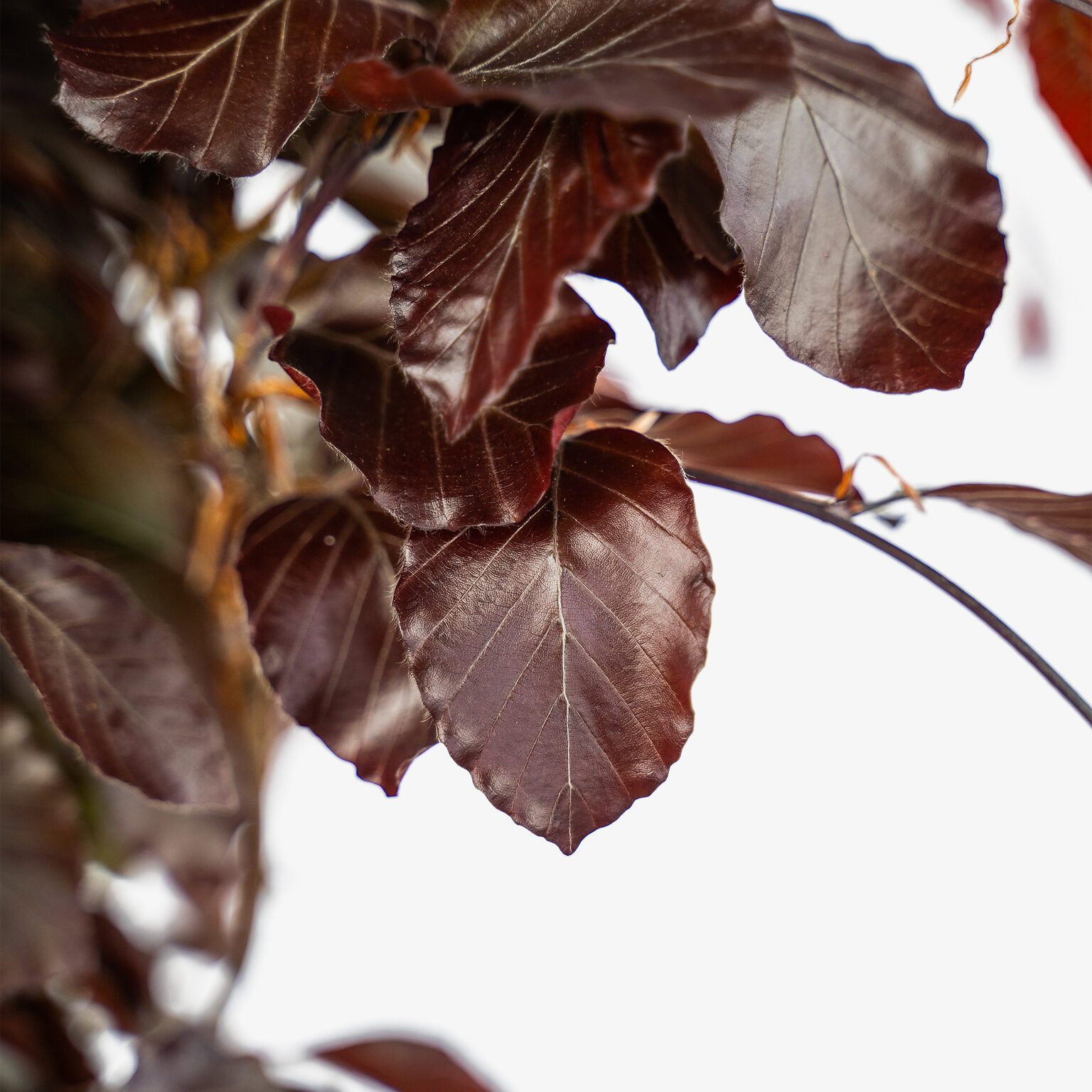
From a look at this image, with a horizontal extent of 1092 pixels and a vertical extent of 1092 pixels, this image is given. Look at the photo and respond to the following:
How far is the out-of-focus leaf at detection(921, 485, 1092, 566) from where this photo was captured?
1.10 ft

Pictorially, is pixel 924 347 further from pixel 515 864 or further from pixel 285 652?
pixel 515 864

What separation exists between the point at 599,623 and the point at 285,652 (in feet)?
0.46

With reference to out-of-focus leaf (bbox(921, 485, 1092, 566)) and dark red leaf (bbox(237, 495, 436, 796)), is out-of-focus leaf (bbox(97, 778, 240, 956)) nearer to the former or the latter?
dark red leaf (bbox(237, 495, 436, 796))

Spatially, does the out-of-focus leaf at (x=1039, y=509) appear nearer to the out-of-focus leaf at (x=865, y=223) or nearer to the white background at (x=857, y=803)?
the out-of-focus leaf at (x=865, y=223)

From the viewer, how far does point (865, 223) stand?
284 mm

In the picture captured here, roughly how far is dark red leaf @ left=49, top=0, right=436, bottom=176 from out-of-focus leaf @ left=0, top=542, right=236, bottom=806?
0.20m

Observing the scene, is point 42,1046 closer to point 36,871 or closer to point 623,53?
point 36,871

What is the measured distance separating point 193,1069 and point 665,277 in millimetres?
484

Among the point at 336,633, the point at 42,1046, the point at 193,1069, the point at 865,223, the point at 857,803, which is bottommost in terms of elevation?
the point at 42,1046

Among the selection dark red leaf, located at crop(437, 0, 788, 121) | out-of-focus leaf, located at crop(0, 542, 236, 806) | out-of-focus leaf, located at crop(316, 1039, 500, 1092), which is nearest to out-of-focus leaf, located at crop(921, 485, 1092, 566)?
dark red leaf, located at crop(437, 0, 788, 121)

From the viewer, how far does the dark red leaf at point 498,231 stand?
23 centimetres

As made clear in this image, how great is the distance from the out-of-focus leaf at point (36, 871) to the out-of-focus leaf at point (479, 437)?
14.9 inches

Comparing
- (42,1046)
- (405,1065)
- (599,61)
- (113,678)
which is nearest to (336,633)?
(113,678)

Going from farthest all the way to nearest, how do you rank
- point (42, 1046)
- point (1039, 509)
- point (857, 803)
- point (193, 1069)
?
point (857, 803)
point (42, 1046)
point (193, 1069)
point (1039, 509)
